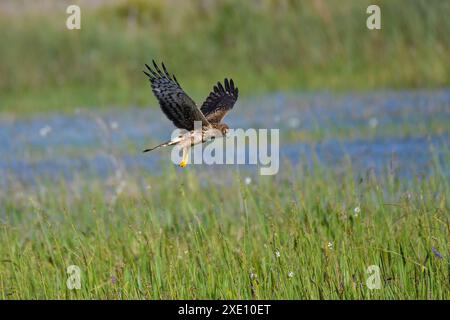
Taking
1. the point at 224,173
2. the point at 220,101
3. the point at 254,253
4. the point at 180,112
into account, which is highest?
the point at 220,101

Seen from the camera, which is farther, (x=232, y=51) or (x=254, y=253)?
(x=232, y=51)

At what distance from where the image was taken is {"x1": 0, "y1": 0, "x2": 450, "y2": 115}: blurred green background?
14359 mm

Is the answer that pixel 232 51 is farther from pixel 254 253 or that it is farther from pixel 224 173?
pixel 254 253

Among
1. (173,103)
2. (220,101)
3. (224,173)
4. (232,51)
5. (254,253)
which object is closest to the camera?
(254,253)

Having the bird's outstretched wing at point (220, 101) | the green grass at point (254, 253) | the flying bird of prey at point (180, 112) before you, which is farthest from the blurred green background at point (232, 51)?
the flying bird of prey at point (180, 112)

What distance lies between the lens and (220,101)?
22.7 ft

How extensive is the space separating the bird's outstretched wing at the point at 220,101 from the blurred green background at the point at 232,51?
7057 millimetres

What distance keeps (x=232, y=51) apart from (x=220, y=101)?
30.6 feet

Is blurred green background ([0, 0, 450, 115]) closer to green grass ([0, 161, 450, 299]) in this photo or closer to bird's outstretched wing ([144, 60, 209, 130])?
green grass ([0, 161, 450, 299])

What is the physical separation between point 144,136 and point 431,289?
763cm

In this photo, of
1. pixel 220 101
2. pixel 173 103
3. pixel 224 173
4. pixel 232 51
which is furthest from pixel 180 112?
pixel 232 51

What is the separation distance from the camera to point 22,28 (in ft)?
56.9

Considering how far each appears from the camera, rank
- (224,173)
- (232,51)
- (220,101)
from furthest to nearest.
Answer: (232,51) < (224,173) < (220,101)

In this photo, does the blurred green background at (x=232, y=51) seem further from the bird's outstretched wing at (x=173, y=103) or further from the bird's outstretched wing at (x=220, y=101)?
the bird's outstretched wing at (x=173, y=103)
